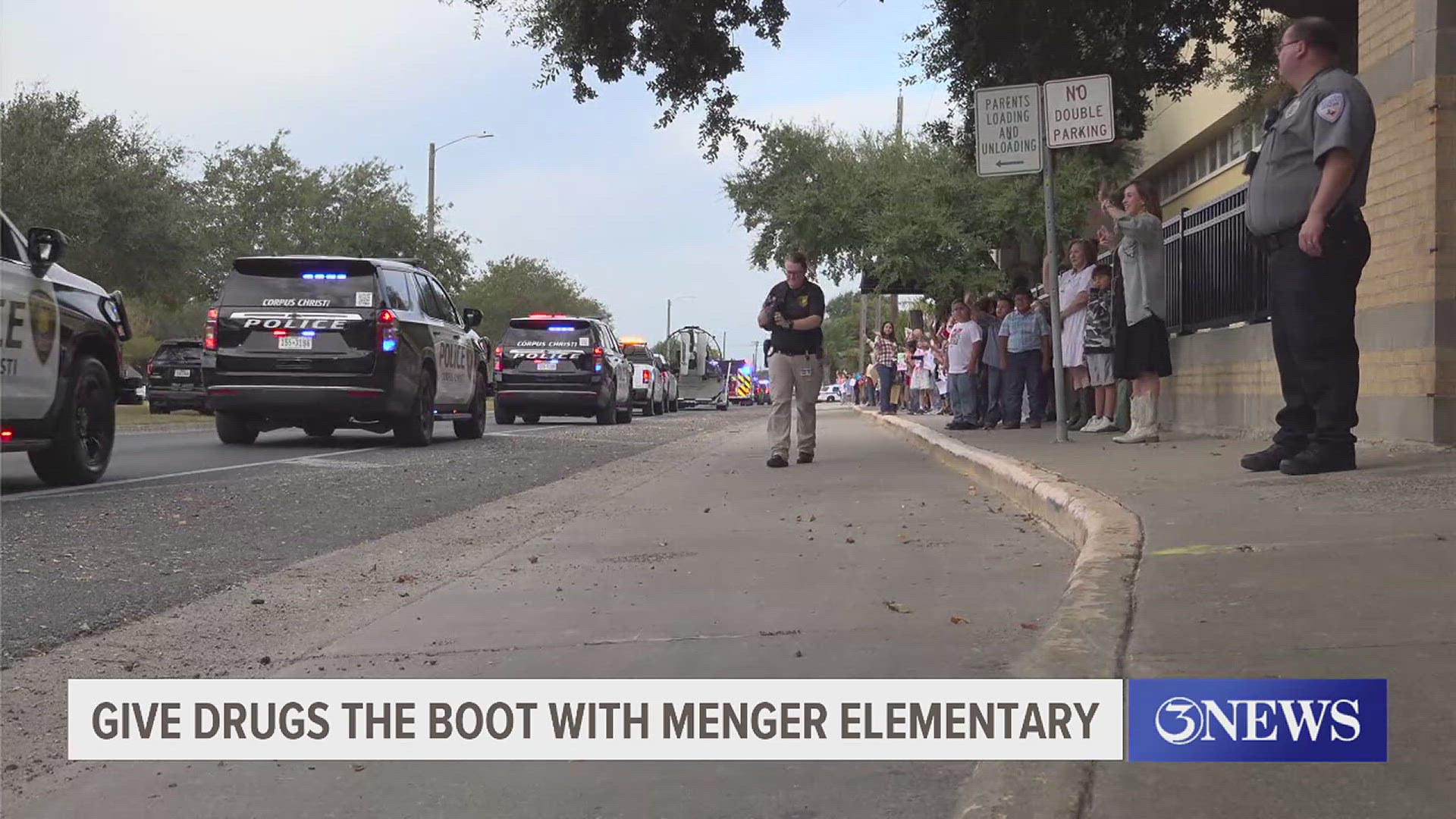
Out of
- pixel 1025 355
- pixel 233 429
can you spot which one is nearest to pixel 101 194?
pixel 233 429

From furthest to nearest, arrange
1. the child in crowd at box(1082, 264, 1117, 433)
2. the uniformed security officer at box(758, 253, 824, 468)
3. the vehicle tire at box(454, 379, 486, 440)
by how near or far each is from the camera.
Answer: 1. the vehicle tire at box(454, 379, 486, 440)
2. the child in crowd at box(1082, 264, 1117, 433)
3. the uniformed security officer at box(758, 253, 824, 468)

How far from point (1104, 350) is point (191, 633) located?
8751 mm

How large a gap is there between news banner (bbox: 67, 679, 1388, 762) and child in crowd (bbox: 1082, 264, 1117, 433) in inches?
343

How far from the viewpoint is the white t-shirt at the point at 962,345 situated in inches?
637

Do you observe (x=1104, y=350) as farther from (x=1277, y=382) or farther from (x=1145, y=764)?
(x=1145, y=764)

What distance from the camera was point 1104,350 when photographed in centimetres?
1184

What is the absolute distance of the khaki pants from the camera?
11.6 metres

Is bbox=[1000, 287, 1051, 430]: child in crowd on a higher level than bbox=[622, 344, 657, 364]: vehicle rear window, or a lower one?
lower

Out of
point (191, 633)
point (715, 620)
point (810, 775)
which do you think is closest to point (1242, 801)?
point (810, 775)

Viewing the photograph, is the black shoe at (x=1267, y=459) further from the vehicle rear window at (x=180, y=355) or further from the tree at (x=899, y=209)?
the vehicle rear window at (x=180, y=355)

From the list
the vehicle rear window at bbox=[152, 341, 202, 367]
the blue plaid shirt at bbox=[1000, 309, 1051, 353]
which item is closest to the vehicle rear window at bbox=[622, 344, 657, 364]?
the vehicle rear window at bbox=[152, 341, 202, 367]

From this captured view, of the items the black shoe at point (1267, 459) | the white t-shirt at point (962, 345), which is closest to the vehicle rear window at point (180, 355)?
the white t-shirt at point (962, 345)

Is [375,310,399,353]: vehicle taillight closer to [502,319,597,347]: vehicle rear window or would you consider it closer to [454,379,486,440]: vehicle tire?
[454,379,486,440]: vehicle tire

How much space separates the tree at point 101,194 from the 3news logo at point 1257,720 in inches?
1351
